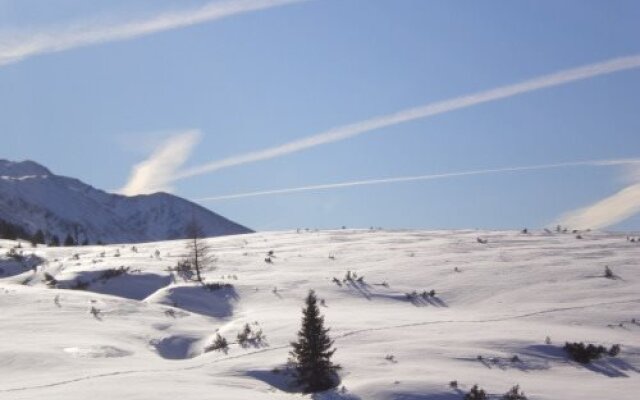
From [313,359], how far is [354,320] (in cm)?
495

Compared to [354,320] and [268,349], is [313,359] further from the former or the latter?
[354,320]

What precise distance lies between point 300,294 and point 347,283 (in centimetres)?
182

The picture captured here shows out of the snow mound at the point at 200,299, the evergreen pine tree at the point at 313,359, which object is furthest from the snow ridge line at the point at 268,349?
the snow mound at the point at 200,299

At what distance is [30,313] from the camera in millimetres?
20125

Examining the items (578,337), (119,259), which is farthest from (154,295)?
(578,337)

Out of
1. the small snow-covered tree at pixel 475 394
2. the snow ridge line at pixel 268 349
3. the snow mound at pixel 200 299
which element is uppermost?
the snow mound at pixel 200 299

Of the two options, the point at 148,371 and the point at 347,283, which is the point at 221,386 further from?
the point at 347,283


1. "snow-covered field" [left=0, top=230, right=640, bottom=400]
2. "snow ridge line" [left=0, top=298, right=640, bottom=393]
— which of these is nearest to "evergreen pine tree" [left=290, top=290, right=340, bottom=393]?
"snow-covered field" [left=0, top=230, right=640, bottom=400]

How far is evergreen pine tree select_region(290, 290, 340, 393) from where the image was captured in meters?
14.0

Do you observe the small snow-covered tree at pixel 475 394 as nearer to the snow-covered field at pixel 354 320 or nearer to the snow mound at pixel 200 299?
the snow-covered field at pixel 354 320

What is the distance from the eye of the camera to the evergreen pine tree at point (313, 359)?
1399cm

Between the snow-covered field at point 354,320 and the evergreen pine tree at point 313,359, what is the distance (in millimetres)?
357

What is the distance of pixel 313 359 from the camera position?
14086mm

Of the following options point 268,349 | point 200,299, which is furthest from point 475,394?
point 200,299
